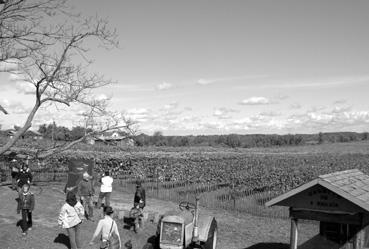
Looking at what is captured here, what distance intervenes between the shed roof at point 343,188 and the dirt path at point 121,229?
5.61m

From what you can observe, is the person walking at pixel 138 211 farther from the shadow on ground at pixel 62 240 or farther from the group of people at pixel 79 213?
the shadow on ground at pixel 62 240

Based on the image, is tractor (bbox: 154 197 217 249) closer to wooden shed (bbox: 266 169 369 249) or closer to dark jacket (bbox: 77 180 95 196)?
wooden shed (bbox: 266 169 369 249)

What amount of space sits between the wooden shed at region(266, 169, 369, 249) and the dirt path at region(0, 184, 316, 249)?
5228mm

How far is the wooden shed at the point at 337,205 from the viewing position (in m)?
9.09

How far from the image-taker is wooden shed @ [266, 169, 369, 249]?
909 centimetres

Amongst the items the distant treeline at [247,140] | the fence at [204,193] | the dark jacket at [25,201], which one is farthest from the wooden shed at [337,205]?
the distant treeline at [247,140]

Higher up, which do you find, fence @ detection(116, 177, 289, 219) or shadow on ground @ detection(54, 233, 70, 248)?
shadow on ground @ detection(54, 233, 70, 248)

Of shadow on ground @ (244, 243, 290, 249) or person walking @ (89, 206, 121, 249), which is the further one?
shadow on ground @ (244, 243, 290, 249)

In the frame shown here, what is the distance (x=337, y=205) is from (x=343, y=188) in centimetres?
45

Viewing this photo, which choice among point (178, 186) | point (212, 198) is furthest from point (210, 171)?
point (212, 198)

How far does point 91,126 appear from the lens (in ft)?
64.6

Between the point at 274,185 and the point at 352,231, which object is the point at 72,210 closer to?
the point at 352,231

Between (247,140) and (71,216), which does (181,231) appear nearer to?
(71,216)

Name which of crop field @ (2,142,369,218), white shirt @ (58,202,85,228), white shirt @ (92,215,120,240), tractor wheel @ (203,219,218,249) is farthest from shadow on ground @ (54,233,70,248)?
crop field @ (2,142,369,218)
